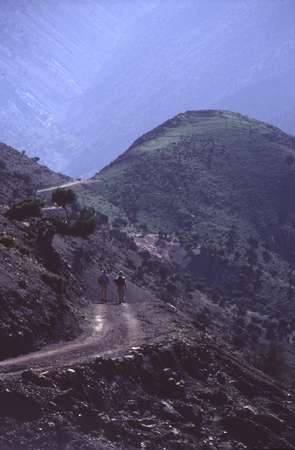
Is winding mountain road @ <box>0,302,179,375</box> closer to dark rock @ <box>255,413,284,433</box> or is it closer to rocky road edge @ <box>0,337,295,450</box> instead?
rocky road edge @ <box>0,337,295,450</box>

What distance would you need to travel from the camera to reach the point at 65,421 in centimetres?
1636

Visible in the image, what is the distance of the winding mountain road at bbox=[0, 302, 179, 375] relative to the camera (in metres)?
19.6

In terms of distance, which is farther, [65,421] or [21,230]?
[21,230]

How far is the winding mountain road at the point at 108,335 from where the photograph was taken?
64.2 feet

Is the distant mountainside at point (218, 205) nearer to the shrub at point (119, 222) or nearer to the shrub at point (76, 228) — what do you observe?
the shrub at point (119, 222)

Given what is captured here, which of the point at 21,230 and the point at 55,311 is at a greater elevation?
the point at 21,230

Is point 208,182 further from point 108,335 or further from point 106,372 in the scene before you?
point 106,372

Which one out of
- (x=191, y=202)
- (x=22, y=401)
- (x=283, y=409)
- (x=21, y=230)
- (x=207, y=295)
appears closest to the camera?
(x=22, y=401)

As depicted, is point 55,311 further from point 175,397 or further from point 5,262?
point 175,397

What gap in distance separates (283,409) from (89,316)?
1022 centimetres

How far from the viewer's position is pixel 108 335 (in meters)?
25.6

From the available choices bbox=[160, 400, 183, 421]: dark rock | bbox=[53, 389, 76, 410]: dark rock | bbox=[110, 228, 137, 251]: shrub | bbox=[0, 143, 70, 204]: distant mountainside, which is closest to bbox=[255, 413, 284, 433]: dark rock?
bbox=[160, 400, 183, 421]: dark rock

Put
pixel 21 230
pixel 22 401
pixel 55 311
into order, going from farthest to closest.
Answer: pixel 21 230 < pixel 55 311 < pixel 22 401

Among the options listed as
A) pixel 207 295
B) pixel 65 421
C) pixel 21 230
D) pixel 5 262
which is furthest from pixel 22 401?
pixel 207 295
